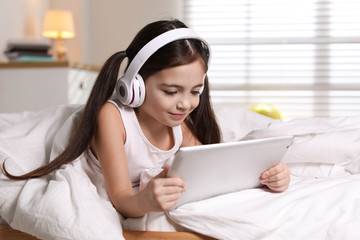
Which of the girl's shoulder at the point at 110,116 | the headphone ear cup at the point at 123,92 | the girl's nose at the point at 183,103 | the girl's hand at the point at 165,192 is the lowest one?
the girl's hand at the point at 165,192

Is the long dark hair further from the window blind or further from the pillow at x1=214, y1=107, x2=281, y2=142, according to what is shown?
the window blind

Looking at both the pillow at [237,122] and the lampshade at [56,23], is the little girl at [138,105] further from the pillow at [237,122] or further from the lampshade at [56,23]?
the lampshade at [56,23]

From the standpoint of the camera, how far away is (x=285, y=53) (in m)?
4.40

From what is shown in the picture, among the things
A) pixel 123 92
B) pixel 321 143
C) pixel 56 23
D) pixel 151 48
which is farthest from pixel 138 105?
pixel 56 23

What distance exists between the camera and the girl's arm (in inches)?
38.7

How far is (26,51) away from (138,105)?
218 cm

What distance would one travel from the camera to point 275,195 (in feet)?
3.70

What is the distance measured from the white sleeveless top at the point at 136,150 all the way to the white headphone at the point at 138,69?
78 millimetres

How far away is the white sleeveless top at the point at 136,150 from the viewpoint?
1.33m

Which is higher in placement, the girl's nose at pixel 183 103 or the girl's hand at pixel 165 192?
the girl's nose at pixel 183 103

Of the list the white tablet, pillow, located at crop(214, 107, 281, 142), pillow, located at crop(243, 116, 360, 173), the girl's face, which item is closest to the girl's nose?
the girl's face

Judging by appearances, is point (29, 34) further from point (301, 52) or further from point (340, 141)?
point (340, 141)

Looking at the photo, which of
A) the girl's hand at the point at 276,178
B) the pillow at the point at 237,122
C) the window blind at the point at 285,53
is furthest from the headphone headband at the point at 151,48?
the window blind at the point at 285,53

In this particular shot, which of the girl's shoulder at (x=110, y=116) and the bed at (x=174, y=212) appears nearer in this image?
the bed at (x=174, y=212)
